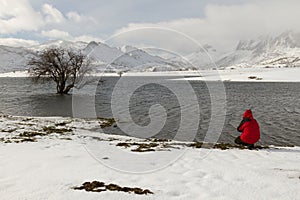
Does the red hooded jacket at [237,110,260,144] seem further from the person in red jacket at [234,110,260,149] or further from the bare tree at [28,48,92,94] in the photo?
the bare tree at [28,48,92,94]

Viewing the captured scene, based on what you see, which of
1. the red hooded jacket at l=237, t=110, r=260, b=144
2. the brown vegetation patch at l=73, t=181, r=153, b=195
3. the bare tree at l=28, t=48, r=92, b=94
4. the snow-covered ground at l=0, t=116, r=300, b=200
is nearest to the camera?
the snow-covered ground at l=0, t=116, r=300, b=200

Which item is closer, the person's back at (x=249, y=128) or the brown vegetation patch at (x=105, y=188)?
the brown vegetation patch at (x=105, y=188)

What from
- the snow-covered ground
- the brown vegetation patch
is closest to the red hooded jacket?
the snow-covered ground

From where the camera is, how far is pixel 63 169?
8.91 meters

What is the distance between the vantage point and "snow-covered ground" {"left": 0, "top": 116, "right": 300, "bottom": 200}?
7.11 metres

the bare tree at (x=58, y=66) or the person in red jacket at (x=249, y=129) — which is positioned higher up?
the bare tree at (x=58, y=66)

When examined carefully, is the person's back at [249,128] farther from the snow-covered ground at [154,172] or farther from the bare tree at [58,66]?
the bare tree at [58,66]

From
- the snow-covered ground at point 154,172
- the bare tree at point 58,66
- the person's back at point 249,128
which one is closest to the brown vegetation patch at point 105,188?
the snow-covered ground at point 154,172

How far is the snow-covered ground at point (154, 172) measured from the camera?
711cm

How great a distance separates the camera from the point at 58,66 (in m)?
51.4

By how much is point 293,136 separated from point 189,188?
15.7 metres

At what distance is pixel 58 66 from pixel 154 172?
1863 inches

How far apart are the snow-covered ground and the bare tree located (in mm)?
39798

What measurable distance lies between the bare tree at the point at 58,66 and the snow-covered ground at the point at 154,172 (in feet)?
131
